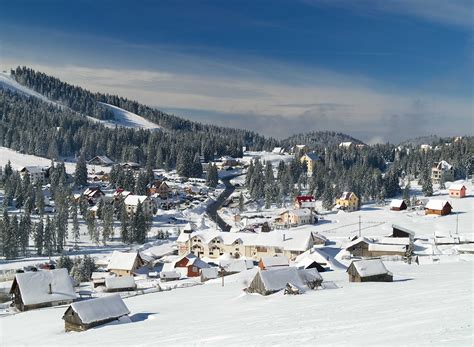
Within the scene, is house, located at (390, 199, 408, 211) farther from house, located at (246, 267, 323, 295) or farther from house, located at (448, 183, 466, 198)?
house, located at (246, 267, 323, 295)

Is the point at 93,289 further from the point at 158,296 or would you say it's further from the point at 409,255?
the point at 409,255

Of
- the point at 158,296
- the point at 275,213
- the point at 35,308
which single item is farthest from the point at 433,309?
the point at 275,213

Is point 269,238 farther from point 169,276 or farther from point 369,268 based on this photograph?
point 369,268

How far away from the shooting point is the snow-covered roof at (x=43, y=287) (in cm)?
3791

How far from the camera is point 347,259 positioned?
58.7 m

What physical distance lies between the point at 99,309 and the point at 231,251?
135 feet

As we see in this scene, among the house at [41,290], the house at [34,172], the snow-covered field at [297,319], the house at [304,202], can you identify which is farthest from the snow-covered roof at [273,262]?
the house at [34,172]

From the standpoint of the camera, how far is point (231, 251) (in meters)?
68.7

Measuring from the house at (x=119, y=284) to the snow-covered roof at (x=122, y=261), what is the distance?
32.7 ft

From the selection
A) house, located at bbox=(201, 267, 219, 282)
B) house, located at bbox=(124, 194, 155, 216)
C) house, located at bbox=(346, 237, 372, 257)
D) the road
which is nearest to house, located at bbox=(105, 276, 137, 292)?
house, located at bbox=(201, 267, 219, 282)

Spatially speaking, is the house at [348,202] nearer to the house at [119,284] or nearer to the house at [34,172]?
the house at [119,284]

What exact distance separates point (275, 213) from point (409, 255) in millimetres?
48669

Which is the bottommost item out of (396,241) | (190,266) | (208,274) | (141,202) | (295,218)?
(208,274)

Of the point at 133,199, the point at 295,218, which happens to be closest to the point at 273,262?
the point at 295,218
